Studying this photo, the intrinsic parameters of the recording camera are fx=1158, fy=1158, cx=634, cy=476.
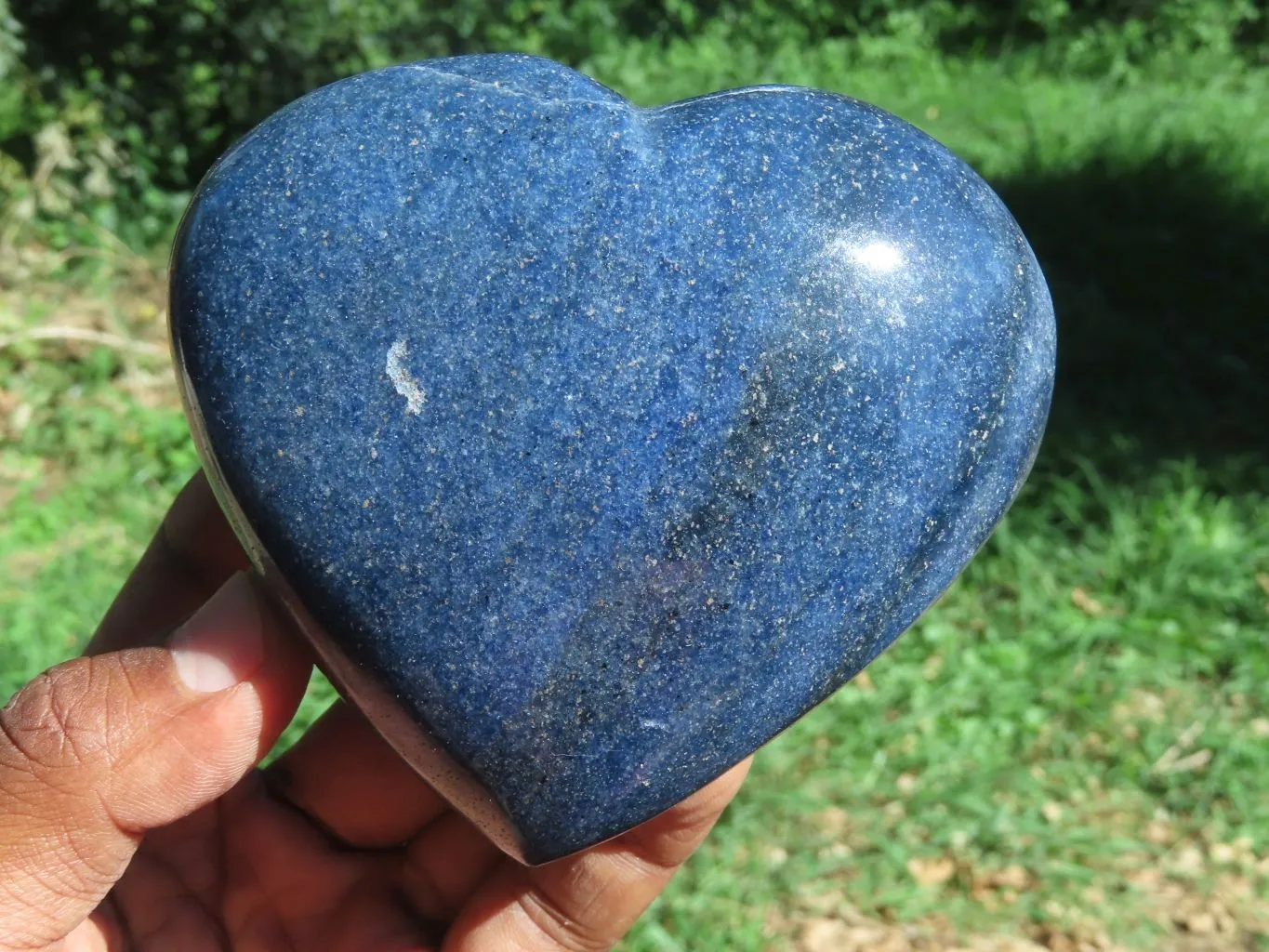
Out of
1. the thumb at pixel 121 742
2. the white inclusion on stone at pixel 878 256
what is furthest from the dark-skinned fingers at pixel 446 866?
the white inclusion on stone at pixel 878 256

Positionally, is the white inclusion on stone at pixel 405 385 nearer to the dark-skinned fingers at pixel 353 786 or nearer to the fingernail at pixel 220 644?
the fingernail at pixel 220 644

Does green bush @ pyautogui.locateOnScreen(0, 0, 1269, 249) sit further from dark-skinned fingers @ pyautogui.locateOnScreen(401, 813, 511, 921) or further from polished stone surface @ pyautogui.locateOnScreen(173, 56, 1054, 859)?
polished stone surface @ pyautogui.locateOnScreen(173, 56, 1054, 859)

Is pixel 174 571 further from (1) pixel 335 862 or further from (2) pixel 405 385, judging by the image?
(2) pixel 405 385

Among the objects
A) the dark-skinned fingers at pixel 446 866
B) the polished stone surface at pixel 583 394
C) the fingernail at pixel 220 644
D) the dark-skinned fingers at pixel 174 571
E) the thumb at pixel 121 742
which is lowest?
the dark-skinned fingers at pixel 446 866

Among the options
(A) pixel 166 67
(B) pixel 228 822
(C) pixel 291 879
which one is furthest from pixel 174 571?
(A) pixel 166 67

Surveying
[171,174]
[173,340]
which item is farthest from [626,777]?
[171,174]

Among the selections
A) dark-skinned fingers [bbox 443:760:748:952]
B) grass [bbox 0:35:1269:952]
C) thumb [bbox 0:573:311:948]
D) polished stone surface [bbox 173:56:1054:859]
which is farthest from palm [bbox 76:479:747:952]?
grass [bbox 0:35:1269:952]

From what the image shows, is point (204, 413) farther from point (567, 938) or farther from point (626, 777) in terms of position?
point (567, 938)
